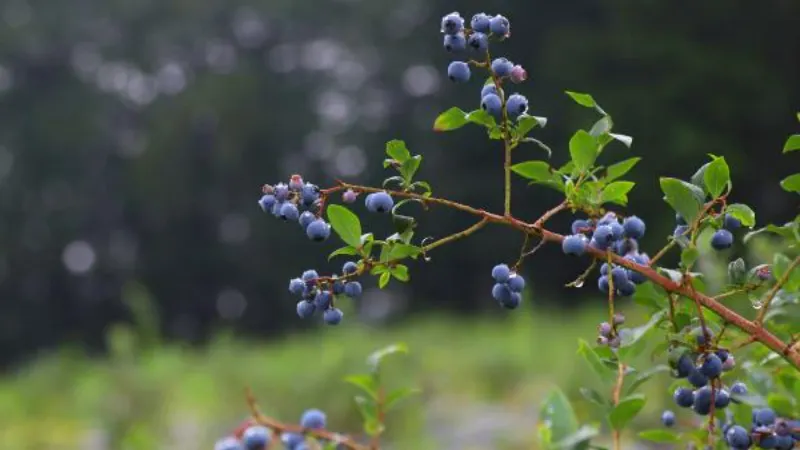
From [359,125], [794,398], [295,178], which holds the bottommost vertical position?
[359,125]

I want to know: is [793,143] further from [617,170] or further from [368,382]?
[368,382]

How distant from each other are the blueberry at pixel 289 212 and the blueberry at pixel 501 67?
0.52 ft

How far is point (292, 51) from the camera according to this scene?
45.5 ft

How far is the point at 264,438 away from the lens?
80 centimetres

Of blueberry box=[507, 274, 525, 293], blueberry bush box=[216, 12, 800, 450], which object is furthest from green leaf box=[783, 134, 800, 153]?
blueberry box=[507, 274, 525, 293]

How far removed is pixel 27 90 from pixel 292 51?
322cm

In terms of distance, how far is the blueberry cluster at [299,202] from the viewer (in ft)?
2.44

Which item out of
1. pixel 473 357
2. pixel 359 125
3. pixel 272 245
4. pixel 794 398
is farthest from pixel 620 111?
pixel 794 398

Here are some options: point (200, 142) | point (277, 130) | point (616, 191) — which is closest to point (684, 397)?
point (616, 191)

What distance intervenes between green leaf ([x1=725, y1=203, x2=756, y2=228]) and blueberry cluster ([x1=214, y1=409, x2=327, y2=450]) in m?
0.35

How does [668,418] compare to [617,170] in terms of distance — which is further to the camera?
[668,418]

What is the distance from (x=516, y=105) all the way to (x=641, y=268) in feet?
0.44

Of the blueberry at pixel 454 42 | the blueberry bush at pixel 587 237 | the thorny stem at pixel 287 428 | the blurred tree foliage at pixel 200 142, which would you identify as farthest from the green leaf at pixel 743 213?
the blurred tree foliage at pixel 200 142

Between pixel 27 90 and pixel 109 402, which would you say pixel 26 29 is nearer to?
pixel 27 90
